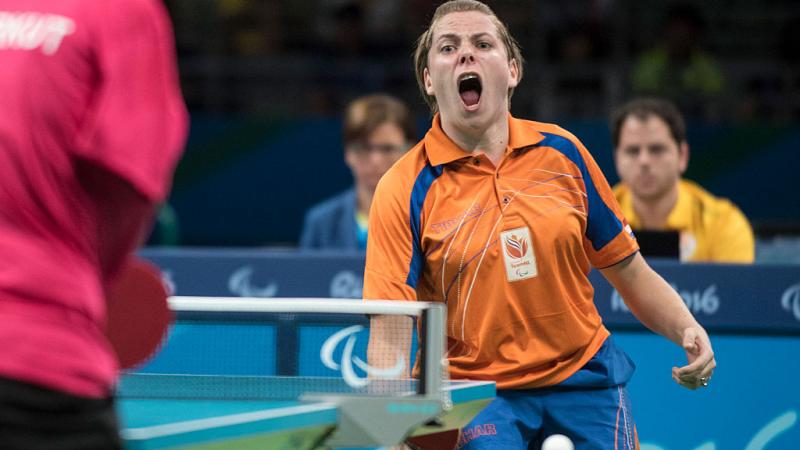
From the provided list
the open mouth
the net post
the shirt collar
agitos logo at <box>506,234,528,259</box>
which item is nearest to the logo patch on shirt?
agitos logo at <box>506,234,528,259</box>

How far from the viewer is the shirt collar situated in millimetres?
3521

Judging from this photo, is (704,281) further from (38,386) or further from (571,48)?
(571,48)

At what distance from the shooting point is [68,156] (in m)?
1.84

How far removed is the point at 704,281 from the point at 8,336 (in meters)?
3.70

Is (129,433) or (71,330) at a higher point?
(71,330)

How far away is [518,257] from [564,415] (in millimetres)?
432

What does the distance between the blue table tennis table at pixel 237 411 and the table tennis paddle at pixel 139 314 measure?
0.14 metres

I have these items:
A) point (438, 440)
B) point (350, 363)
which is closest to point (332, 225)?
point (350, 363)

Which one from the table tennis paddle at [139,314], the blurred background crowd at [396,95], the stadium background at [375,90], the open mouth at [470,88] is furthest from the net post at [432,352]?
the blurred background crowd at [396,95]

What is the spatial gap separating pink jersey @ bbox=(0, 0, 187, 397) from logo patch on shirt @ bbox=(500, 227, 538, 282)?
1.60m

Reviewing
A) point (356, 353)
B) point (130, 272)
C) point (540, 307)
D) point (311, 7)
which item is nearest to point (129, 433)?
point (130, 272)

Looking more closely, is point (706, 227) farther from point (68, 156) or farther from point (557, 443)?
point (68, 156)

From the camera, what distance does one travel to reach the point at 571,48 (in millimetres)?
9305

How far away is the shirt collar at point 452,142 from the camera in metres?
3.52
